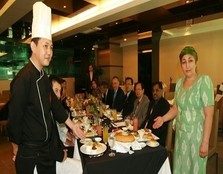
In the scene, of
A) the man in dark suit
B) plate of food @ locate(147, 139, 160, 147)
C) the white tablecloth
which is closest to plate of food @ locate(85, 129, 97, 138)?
plate of food @ locate(147, 139, 160, 147)

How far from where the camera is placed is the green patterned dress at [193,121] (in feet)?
5.46

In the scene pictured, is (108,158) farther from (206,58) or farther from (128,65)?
(128,65)

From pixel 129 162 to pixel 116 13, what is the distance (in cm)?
303

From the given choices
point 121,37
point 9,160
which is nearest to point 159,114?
point 9,160

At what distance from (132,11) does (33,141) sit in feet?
10.4

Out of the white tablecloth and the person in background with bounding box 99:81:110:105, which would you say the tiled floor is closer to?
the white tablecloth

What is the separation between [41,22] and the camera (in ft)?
4.72

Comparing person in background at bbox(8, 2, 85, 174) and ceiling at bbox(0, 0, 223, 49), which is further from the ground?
ceiling at bbox(0, 0, 223, 49)

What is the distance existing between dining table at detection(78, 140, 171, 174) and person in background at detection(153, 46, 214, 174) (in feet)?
0.64

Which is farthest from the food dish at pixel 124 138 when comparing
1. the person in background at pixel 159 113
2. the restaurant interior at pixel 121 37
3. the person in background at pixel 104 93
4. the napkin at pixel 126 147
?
the person in background at pixel 104 93

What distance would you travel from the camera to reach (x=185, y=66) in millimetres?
1763

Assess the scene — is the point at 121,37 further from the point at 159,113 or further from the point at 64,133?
the point at 64,133

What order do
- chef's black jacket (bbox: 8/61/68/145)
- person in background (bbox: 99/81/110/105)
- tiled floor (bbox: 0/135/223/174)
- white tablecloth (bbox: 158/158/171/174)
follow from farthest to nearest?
person in background (bbox: 99/81/110/105)
tiled floor (bbox: 0/135/223/174)
white tablecloth (bbox: 158/158/171/174)
chef's black jacket (bbox: 8/61/68/145)

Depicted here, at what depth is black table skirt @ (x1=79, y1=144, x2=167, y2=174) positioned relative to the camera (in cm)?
158
